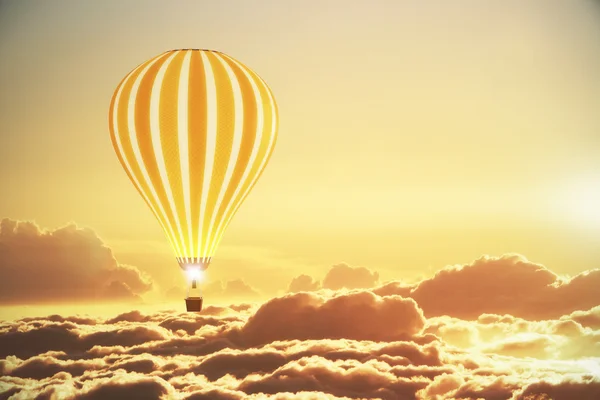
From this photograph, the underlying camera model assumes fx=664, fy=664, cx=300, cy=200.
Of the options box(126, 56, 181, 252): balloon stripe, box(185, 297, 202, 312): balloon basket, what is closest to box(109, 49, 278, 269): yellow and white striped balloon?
box(126, 56, 181, 252): balloon stripe

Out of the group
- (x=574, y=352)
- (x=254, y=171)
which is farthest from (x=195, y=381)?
(x=574, y=352)

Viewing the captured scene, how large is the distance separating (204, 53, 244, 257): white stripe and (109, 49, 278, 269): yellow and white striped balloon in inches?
0.6

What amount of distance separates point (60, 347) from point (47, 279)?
1614mm

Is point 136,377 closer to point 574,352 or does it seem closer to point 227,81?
point 227,81

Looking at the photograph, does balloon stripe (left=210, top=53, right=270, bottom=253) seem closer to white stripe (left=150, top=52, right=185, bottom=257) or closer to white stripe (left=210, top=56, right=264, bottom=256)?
white stripe (left=210, top=56, right=264, bottom=256)

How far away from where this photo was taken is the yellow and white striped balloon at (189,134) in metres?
9.31

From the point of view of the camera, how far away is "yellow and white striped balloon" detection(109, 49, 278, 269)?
9.31m

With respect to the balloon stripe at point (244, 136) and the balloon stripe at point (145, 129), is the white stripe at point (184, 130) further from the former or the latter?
the balloon stripe at point (244, 136)

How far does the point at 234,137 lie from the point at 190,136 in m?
0.62

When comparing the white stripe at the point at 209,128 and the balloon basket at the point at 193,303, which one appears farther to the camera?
the white stripe at the point at 209,128

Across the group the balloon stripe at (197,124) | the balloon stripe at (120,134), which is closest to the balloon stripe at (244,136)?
the balloon stripe at (197,124)

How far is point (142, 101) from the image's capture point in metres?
9.26

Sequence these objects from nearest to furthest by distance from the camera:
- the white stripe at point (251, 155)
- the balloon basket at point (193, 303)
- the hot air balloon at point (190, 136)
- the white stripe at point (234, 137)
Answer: the balloon basket at point (193, 303)
the hot air balloon at point (190, 136)
the white stripe at point (234, 137)
the white stripe at point (251, 155)

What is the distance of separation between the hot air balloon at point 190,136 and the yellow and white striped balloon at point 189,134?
14mm
